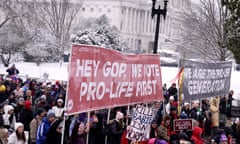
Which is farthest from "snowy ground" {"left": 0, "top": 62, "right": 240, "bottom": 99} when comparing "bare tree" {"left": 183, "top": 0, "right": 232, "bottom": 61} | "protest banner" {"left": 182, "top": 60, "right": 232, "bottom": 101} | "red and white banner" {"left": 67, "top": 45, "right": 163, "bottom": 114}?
"red and white banner" {"left": 67, "top": 45, "right": 163, "bottom": 114}

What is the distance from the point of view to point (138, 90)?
11.4 m

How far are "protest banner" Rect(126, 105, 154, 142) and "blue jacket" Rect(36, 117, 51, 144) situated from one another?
58.6 inches

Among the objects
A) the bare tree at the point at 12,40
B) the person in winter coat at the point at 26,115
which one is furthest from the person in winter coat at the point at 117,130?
the bare tree at the point at 12,40

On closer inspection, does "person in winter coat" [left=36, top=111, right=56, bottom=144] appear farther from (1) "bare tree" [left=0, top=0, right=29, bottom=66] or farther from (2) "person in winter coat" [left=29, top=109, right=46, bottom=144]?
(1) "bare tree" [left=0, top=0, right=29, bottom=66]

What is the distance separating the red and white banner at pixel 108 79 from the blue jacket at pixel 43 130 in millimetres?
1181

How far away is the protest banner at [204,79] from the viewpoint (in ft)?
46.5

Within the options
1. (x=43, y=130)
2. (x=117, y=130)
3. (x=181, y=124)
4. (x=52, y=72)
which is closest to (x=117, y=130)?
(x=117, y=130)

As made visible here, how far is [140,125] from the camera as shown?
33.9 feet

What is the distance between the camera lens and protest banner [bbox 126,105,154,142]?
403 inches

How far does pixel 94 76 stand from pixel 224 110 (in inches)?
426

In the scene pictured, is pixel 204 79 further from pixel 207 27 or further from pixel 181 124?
pixel 207 27

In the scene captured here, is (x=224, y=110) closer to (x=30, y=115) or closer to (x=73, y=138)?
(x=30, y=115)

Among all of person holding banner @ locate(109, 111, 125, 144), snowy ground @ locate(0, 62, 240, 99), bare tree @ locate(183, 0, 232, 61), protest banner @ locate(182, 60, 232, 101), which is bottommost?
snowy ground @ locate(0, 62, 240, 99)

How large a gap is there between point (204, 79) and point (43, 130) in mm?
6406
